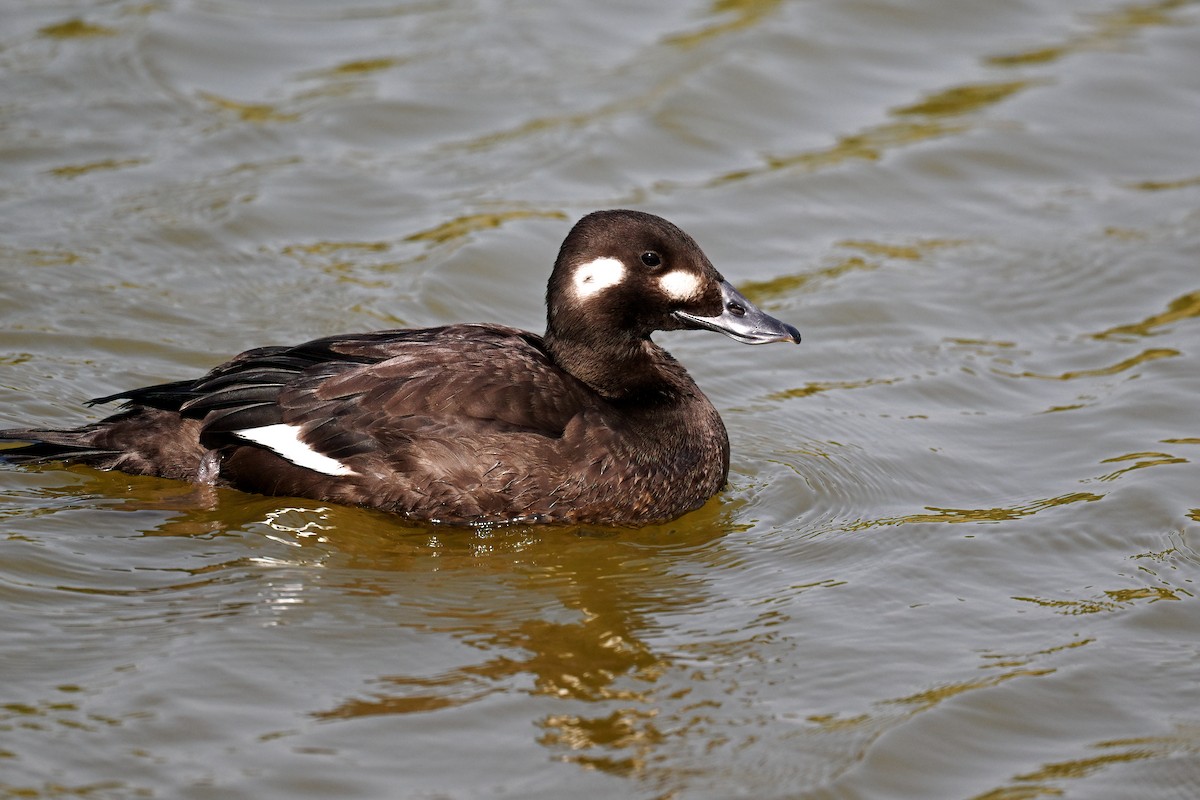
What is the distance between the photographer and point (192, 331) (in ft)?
27.8

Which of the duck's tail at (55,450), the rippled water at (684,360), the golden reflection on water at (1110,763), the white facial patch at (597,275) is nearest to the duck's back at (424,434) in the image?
the rippled water at (684,360)

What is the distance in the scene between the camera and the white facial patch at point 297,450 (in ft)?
22.0

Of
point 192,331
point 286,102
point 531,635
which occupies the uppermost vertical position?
point 286,102

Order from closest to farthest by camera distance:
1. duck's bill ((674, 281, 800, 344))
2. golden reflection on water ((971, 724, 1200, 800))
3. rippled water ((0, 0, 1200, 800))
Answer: golden reflection on water ((971, 724, 1200, 800)) < rippled water ((0, 0, 1200, 800)) < duck's bill ((674, 281, 800, 344))

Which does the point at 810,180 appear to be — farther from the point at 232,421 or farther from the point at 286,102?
the point at 232,421

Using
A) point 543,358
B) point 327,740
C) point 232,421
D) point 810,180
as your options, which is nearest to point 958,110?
point 810,180

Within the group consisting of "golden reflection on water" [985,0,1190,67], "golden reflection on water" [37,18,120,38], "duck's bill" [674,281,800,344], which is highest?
"golden reflection on water" [37,18,120,38]

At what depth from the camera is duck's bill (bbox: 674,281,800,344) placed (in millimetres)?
7156

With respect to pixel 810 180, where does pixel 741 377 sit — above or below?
below

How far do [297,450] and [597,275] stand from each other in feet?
4.91

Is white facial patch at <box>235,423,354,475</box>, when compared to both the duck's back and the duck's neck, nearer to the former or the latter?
the duck's back

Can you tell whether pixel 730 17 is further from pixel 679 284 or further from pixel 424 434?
pixel 424 434

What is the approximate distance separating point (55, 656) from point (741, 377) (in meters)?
4.17

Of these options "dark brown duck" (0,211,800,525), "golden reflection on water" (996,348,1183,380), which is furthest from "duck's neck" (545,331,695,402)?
"golden reflection on water" (996,348,1183,380)
